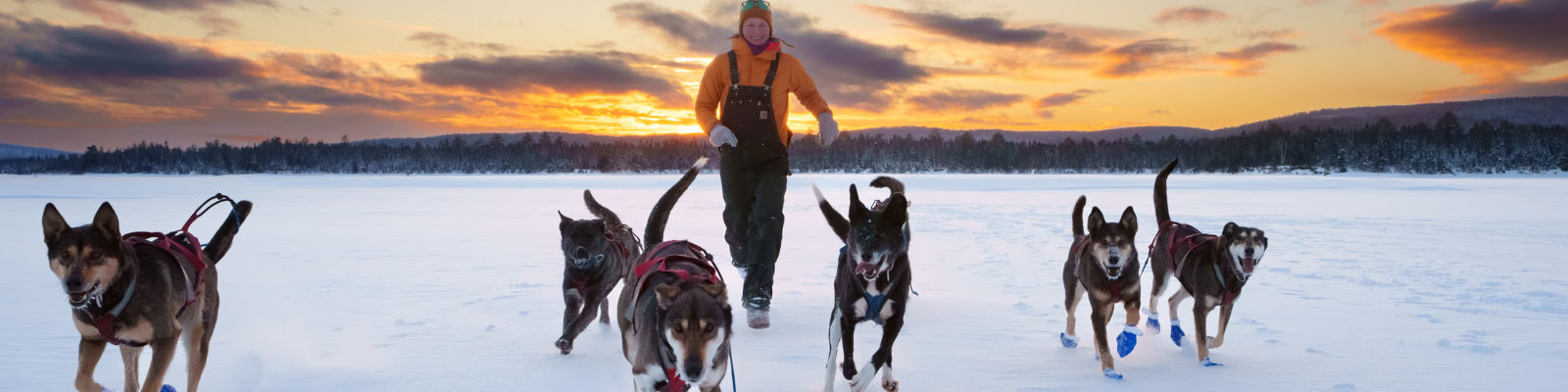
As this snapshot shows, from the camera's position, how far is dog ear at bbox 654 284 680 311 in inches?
135

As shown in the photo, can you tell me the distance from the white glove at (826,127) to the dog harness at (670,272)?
2317mm

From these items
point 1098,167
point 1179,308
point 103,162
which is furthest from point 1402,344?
point 103,162

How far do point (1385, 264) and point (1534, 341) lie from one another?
4.94m

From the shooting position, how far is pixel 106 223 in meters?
3.48

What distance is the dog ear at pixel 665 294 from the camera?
11.3 ft

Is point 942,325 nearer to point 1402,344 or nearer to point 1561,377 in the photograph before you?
point 1402,344

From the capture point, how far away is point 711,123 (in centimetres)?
657

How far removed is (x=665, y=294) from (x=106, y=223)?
243cm

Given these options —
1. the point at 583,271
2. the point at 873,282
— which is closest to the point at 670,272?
the point at 873,282

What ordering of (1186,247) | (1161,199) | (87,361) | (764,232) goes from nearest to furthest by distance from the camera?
(87,361), (1186,247), (1161,199), (764,232)

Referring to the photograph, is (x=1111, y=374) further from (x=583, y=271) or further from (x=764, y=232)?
(x=583, y=271)

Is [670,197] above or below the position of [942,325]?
above

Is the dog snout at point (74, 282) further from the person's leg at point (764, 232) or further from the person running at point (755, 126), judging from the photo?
the person's leg at point (764, 232)

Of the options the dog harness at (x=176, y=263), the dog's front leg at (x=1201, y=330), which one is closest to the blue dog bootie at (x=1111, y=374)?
the dog's front leg at (x=1201, y=330)
